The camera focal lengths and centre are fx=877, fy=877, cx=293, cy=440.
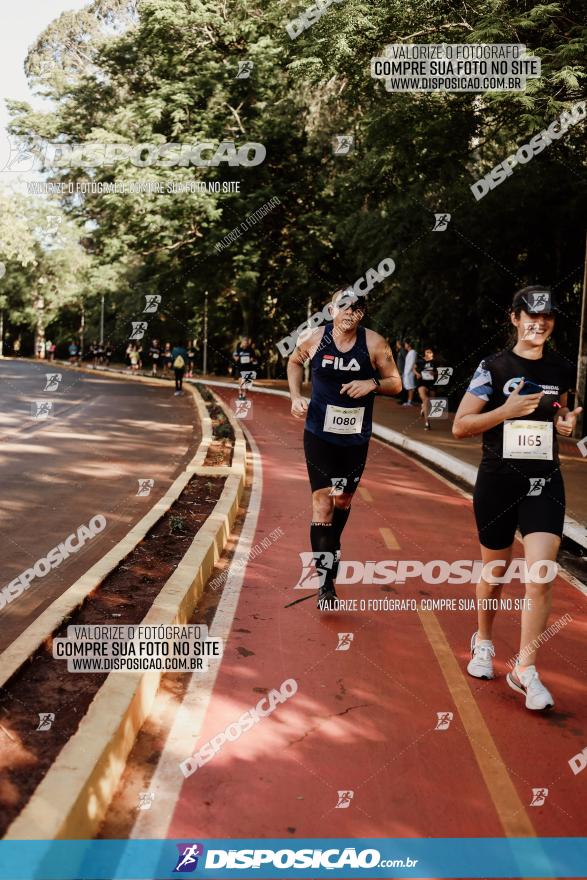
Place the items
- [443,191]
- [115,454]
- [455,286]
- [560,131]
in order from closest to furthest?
[115,454] < [560,131] < [443,191] < [455,286]

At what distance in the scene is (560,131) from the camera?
15633 millimetres

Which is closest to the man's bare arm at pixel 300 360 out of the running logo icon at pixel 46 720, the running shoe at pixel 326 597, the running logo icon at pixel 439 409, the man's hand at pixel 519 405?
the running shoe at pixel 326 597

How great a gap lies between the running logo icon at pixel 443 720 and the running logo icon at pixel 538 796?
0.67 m

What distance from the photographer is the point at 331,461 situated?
20.4ft

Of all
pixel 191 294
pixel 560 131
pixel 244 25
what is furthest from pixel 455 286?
pixel 191 294

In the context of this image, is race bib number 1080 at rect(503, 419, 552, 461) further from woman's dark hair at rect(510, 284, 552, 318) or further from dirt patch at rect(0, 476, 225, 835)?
dirt patch at rect(0, 476, 225, 835)

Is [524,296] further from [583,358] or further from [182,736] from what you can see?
[583,358]

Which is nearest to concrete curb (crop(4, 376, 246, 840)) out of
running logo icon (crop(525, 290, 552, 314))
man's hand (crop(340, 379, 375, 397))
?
man's hand (crop(340, 379, 375, 397))

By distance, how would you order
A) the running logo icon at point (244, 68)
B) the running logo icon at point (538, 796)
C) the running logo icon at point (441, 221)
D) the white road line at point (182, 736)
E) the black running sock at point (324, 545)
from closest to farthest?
the white road line at point (182, 736) < the running logo icon at point (538, 796) < the black running sock at point (324, 545) < the running logo icon at point (441, 221) < the running logo icon at point (244, 68)

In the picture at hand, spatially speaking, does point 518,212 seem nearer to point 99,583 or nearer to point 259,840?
point 99,583

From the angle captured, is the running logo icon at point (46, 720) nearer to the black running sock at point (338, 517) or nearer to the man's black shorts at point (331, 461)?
the man's black shorts at point (331, 461)

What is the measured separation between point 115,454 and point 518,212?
12.6 meters

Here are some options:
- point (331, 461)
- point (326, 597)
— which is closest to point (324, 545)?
point (326, 597)

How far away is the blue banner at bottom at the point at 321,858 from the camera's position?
3.32 metres
